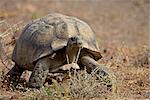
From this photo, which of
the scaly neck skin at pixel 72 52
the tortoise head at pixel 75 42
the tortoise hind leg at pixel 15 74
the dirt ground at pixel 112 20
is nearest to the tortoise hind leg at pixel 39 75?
the scaly neck skin at pixel 72 52

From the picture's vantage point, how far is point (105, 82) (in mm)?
6668

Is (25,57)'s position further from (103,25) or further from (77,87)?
(103,25)

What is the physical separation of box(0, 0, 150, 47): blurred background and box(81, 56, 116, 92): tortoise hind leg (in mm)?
5878

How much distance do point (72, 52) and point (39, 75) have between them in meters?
0.50

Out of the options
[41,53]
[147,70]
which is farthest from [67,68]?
[147,70]

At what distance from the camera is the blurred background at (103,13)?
1452 cm

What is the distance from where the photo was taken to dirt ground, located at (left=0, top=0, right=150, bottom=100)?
30.4 ft

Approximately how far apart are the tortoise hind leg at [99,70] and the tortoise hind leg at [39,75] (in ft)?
1.76

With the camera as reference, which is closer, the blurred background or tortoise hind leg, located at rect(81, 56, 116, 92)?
tortoise hind leg, located at rect(81, 56, 116, 92)

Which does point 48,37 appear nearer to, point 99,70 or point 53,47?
point 53,47

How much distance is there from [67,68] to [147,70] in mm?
1999

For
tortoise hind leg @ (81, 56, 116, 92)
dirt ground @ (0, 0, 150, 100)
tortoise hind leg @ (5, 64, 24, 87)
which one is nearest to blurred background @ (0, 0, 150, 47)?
dirt ground @ (0, 0, 150, 100)

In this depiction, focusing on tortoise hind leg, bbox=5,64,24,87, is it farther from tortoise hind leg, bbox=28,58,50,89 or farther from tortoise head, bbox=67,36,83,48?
tortoise head, bbox=67,36,83,48

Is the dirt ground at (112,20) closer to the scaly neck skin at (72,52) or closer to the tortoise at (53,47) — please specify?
the tortoise at (53,47)
